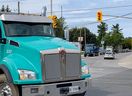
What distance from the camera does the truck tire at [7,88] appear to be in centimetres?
1079

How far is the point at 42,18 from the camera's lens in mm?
13008

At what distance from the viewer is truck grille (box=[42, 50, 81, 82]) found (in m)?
10.7

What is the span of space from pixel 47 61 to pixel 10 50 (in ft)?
4.73

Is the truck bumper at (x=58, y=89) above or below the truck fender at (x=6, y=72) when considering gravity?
below

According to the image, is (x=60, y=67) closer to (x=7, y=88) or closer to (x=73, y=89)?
(x=73, y=89)

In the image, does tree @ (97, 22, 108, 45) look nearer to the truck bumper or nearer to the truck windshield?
the truck windshield

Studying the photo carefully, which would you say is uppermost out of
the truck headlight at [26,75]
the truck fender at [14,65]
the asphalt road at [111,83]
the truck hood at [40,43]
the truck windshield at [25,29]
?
the truck windshield at [25,29]

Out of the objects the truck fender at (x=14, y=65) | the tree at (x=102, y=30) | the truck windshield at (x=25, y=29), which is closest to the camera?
the truck fender at (x=14, y=65)

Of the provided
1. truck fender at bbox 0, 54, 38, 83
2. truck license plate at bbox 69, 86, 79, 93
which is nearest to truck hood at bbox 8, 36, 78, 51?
truck fender at bbox 0, 54, 38, 83

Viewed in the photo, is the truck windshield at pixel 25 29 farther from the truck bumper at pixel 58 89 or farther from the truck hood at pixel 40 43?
the truck bumper at pixel 58 89

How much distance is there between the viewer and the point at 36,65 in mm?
10758

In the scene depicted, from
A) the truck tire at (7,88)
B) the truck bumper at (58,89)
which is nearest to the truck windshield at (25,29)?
the truck tire at (7,88)

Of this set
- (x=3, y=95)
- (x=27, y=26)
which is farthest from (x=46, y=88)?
(x=27, y=26)

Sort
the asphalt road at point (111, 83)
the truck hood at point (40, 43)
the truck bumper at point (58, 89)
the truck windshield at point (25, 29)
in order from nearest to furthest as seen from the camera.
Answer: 1. the truck bumper at point (58, 89)
2. the truck hood at point (40, 43)
3. the truck windshield at point (25, 29)
4. the asphalt road at point (111, 83)
